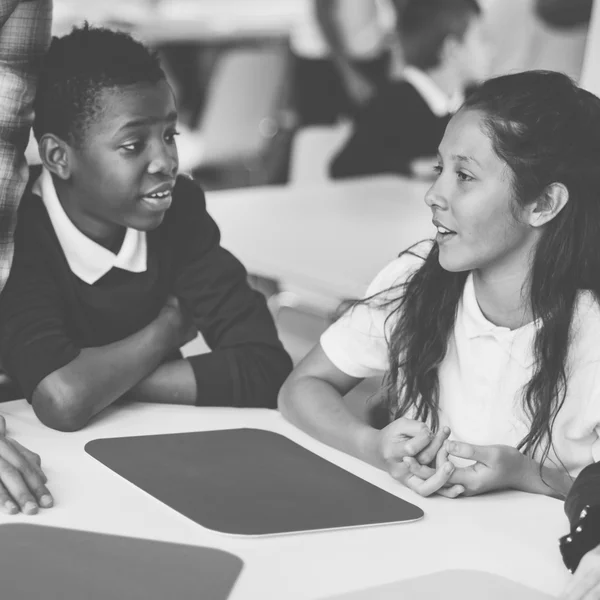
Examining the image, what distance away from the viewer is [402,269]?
1443mm

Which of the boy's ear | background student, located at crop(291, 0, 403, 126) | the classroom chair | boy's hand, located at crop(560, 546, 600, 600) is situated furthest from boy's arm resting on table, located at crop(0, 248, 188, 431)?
the classroom chair

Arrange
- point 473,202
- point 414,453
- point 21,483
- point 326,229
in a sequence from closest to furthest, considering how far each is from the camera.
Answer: point 21,483, point 414,453, point 473,202, point 326,229

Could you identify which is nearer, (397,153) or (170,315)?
(170,315)

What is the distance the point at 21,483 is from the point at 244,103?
12.3 feet

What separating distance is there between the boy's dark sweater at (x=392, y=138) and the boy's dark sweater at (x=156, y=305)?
1805mm

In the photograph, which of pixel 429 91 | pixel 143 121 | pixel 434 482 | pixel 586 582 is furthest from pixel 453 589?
pixel 429 91

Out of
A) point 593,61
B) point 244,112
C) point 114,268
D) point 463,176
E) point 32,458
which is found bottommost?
point 244,112

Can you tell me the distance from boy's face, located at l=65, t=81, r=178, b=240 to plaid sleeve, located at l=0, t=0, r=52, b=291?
0.25ft

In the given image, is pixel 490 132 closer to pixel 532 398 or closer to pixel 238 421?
pixel 532 398

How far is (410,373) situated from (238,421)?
231 millimetres

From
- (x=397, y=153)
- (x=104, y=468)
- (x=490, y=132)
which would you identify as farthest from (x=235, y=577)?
(x=397, y=153)

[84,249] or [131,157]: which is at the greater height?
[131,157]

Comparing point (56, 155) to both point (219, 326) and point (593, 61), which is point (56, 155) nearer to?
point (219, 326)

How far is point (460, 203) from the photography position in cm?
125
